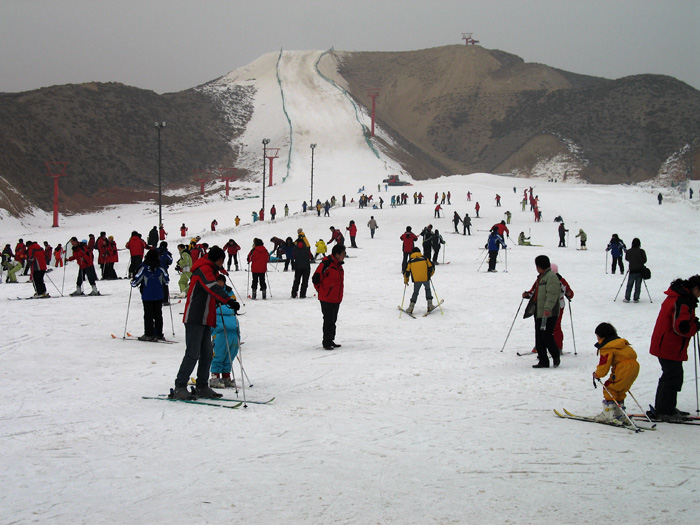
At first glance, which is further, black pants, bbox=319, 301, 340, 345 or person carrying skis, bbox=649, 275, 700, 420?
black pants, bbox=319, 301, 340, 345

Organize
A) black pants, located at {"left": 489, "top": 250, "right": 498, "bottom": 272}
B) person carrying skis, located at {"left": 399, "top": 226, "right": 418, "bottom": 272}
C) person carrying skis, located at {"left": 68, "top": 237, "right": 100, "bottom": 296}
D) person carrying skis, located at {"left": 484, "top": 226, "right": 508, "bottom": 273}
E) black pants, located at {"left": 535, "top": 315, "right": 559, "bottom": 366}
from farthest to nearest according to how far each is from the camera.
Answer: black pants, located at {"left": 489, "top": 250, "right": 498, "bottom": 272} → person carrying skis, located at {"left": 484, "top": 226, "right": 508, "bottom": 273} → person carrying skis, located at {"left": 399, "top": 226, "right": 418, "bottom": 272} → person carrying skis, located at {"left": 68, "top": 237, "right": 100, "bottom": 296} → black pants, located at {"left": 535, "top": 315, "right": 559, "bottom": 366}

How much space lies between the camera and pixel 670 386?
646cm

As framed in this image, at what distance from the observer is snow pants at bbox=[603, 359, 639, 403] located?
6.09 metres

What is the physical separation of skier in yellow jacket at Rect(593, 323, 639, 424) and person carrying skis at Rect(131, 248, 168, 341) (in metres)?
A: 7.12

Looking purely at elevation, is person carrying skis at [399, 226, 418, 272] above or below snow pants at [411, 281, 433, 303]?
above

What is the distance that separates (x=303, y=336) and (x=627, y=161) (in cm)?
11480

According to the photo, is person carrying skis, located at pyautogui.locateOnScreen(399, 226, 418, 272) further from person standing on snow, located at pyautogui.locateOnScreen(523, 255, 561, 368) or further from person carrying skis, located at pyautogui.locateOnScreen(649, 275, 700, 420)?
person carrying skis, located at pyautogui.locateOnScreen(649, 275, 700, 420)

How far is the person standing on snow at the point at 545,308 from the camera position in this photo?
8648mm

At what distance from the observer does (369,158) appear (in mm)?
95125

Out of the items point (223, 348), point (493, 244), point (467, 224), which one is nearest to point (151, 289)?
point (223, 348)

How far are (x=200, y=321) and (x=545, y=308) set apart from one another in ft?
15.4

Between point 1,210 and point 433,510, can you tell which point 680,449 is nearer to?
point 433,510

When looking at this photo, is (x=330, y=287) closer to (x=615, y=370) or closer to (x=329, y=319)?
(x=329, y=319)

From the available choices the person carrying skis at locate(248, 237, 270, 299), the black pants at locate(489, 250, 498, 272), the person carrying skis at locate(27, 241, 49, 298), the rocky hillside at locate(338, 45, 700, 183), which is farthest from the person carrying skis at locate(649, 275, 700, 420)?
the rocky hillside at locate(338, 45, 700, 183)
